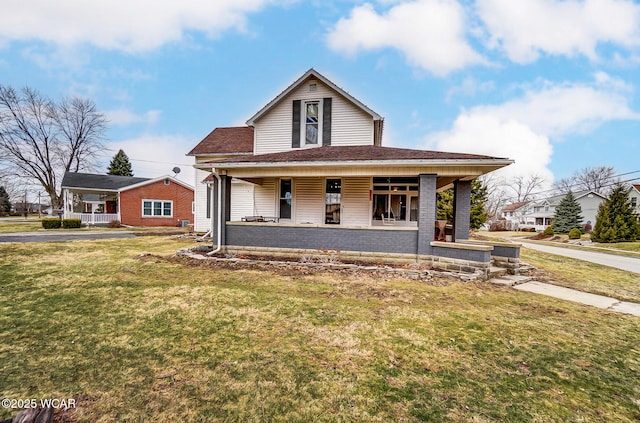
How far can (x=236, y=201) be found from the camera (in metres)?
15.2

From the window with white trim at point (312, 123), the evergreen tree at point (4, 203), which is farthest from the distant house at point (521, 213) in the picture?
the evergreen tree at point (4, 203)

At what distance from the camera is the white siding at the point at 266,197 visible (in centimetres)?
1288

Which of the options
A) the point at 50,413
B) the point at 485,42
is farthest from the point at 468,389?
the point at 485,42

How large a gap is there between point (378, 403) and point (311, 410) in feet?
2.08

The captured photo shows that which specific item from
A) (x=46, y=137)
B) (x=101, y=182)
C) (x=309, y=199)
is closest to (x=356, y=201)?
(x=309, y=199)

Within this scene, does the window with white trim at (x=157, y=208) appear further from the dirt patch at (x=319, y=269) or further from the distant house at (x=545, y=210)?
the distant house at (x=545, y=210)

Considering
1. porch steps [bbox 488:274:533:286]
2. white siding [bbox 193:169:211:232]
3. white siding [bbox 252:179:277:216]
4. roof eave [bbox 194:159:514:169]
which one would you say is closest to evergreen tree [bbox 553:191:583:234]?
porch steps [bbox 488:274:533:286]

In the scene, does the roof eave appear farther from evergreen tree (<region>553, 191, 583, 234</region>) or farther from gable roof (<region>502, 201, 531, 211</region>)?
gable roof (<region>502, 201, 531, 211</region>)

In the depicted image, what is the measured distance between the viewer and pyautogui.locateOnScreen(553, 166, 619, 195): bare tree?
53688 millimetres

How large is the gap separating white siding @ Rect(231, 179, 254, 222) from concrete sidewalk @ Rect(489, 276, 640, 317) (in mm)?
11822

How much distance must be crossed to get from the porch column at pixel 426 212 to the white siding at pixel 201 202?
13284 millimetres

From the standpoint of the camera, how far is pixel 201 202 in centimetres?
1712

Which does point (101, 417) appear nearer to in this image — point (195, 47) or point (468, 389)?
point (468, 389)

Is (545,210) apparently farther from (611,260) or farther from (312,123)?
(312,123)
